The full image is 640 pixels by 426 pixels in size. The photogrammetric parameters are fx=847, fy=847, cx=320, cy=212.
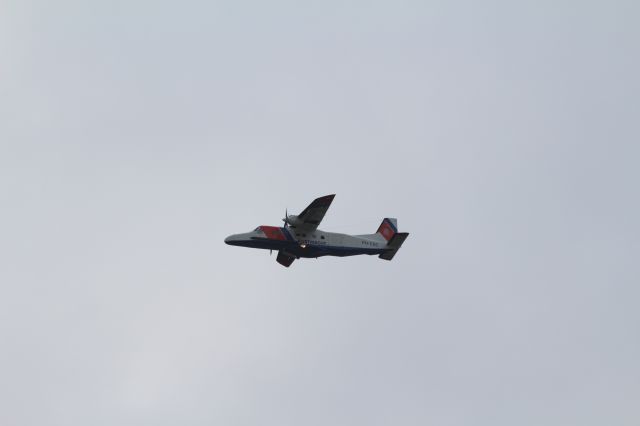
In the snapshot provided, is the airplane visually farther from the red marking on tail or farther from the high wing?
the red marking on tail

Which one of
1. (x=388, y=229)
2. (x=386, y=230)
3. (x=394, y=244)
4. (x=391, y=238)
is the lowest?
(x=394, y=244)

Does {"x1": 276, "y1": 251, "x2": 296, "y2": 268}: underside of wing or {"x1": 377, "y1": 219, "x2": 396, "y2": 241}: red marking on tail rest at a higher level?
{"x1": 377, "y1": 219, "x2": 396, "y2": 241}: red marking on tail

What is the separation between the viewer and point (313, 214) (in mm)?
82938

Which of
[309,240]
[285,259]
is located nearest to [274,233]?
[309,240]

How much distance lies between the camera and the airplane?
83562 millimetres

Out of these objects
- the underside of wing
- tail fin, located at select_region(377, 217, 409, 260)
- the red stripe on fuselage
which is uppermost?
tail fin, located at select_region(377, 217, 409, 260)

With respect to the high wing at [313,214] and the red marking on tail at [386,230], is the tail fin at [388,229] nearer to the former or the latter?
the red marking on tail at [386,230]

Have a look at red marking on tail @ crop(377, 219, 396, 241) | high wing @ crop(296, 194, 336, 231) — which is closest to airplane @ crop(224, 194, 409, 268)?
high wing @ crop(296, 194, 336, 231)

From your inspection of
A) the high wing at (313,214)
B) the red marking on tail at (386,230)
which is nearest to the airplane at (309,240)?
the high wing at (313,214)

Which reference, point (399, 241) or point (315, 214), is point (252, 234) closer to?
point (315, 214)

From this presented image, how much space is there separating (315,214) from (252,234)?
22.7 ft

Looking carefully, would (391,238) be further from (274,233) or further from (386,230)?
(274,233)

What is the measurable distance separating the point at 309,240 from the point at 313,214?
3.52 m

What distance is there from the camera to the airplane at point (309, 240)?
8356 cm
